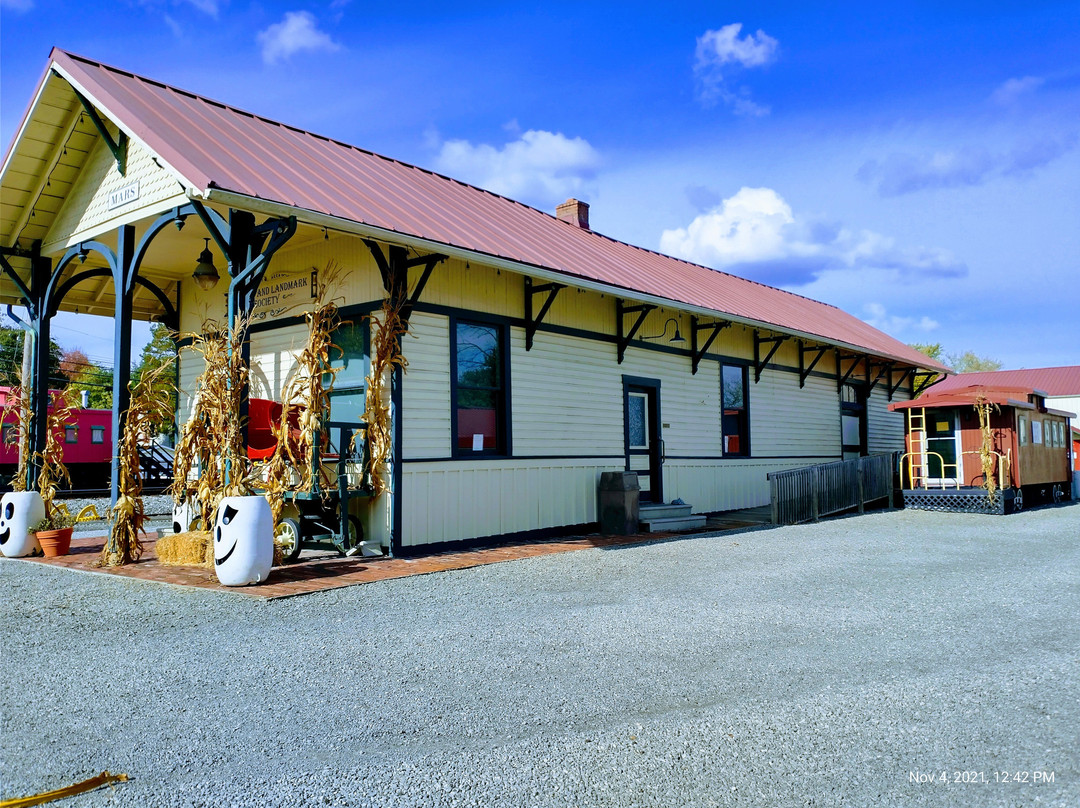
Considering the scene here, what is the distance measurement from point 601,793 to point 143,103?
31.5 ft

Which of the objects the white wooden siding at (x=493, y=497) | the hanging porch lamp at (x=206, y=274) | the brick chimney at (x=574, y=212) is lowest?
the white wooden siding at (x=493, y=497)

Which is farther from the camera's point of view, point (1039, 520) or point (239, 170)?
point (1039, 520)

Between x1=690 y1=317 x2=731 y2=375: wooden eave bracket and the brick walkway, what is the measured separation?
4705 mm

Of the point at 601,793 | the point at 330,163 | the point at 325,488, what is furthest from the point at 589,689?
the point at 330,163

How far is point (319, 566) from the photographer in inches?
357

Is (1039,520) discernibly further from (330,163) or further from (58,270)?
(58,270)

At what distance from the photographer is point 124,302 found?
1000 cm

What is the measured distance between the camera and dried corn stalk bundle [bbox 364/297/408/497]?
9.94 m

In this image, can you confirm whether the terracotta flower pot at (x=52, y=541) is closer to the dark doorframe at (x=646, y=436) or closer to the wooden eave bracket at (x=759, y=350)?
the dark doorframe at (x=646, y=436)

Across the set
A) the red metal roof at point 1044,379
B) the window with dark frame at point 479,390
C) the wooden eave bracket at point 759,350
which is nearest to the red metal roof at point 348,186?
the wooden eave bracket at point 759,350

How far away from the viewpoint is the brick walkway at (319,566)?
787 centimetres

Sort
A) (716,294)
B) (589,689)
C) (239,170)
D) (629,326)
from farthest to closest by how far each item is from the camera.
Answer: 1. (716,294)
2. (629,326)
3. (239,170)
4. (589,689)

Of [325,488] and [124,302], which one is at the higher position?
[124,302]

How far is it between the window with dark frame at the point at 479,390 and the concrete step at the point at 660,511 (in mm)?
2868
